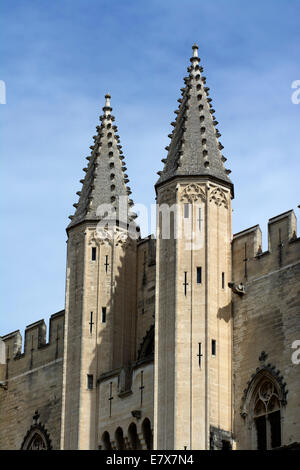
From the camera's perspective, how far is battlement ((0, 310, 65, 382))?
160 ft

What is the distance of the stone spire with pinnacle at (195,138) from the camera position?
45.1 metres

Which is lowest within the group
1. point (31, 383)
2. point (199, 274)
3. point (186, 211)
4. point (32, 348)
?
point (31, 383)

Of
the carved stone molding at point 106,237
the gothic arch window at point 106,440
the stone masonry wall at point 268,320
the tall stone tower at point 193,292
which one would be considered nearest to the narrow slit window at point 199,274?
the tall stone tower at point 193,292

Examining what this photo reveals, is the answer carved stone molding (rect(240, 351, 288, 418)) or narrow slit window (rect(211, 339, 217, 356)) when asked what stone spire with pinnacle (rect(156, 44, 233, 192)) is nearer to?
narrow slit window (rect(211, 339, 217, 356))

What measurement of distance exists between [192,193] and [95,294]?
4351 mm

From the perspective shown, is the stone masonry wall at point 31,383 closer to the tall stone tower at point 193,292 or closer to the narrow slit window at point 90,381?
the narrow slit window at point 90,381

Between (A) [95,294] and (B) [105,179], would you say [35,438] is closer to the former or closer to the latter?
(A) [95,294]

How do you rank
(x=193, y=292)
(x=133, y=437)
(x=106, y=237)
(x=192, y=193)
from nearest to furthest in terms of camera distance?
(x=193, y=292) < (x=133, y=437) < (x=192, y=193) < (x=106, y=237)

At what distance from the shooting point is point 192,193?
4462cm

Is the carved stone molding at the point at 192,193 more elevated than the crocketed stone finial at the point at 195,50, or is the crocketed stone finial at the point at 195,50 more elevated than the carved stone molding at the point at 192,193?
the crocketed stone finial at the point at 195,50

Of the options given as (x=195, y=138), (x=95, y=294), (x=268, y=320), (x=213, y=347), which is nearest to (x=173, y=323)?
(x=213, y=347)

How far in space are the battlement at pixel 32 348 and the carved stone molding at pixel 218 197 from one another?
665cm

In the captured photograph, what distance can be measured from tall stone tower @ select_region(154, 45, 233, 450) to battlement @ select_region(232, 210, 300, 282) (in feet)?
1.01
